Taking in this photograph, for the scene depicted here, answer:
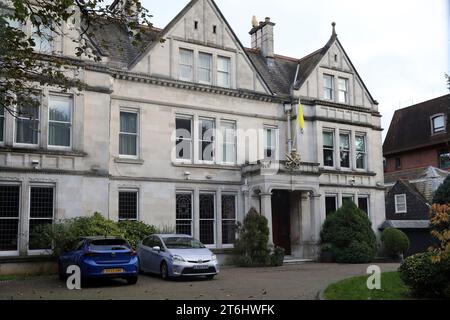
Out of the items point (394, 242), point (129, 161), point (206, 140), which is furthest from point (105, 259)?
point (394, 242)

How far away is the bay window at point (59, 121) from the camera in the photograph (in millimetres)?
22203

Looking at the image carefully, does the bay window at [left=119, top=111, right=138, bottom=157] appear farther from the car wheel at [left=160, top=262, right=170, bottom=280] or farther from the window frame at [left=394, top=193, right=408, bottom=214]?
the window frame at [left=394, top=193, right=408, bottom=214]

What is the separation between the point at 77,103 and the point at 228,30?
10.0 meters

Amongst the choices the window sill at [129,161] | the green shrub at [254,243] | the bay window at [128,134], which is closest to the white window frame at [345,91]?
the green shrub at [254,243]

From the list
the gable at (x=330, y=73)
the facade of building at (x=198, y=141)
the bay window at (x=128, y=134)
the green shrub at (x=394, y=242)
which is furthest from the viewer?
the gable at (x=330, y=73)

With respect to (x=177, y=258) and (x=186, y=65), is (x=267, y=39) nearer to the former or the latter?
(x=186, y=65)

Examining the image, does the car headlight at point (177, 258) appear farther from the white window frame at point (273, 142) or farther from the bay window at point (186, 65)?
the white window frame at point (273, 142)

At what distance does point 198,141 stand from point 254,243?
5.87 meters

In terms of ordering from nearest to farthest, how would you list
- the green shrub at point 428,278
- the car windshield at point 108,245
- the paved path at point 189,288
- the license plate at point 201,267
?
the green shrub at point 428,278 → the paved path at point 189,288 → the car windshield at point 108,245 → the license plate at point 201,267

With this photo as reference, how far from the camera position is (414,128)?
165 ft

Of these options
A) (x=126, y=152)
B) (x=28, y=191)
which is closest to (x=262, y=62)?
(x=126, y=152)

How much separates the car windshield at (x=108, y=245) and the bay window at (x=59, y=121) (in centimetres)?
717

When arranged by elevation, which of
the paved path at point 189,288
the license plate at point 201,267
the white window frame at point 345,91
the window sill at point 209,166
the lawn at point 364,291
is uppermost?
the white window frame at point 345,91

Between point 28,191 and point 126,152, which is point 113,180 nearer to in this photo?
point 126,152
